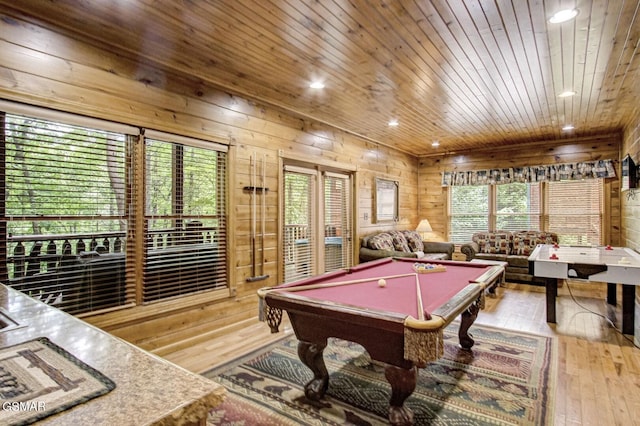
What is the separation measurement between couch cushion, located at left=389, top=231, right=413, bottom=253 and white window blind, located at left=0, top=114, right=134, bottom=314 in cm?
435

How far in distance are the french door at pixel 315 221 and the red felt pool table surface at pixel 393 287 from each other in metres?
1.49

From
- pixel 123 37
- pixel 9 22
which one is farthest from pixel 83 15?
pixel 9 22

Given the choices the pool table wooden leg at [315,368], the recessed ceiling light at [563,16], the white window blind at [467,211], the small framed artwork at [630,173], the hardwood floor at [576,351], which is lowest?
the hardwood floor at [576,351]

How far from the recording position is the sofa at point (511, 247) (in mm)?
6105

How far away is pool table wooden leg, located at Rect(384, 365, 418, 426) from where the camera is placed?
1.91 meters

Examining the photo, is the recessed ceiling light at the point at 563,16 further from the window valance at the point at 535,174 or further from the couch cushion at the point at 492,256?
the window valance at the point at 535,174

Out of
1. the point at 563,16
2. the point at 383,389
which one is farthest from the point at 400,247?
the point at 563,16

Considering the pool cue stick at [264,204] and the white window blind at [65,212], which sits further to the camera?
the pool cue stick at [264,204]

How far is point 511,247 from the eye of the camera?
21.4ft

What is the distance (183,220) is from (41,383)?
2.68m

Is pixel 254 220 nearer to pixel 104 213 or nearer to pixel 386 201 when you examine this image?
pixel 104 213

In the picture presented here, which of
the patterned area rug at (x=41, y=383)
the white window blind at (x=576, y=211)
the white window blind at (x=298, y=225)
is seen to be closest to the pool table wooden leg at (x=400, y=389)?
the patterned area rug at (x=41, y=383)

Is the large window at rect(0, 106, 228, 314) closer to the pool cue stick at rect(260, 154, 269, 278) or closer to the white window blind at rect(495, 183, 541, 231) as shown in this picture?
the pool cue stick at rect(260, 154, 269, 278)

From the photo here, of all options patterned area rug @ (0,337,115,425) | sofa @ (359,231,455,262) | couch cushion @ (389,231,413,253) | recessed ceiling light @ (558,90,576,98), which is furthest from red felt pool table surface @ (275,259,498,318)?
couch cushion @ (389,231,413,253)
